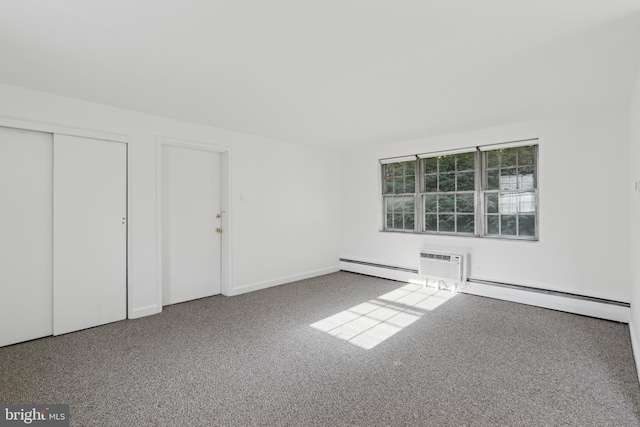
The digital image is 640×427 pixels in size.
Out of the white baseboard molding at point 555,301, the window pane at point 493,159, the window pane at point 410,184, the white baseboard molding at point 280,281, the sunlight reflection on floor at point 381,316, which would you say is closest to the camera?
the sunlight reflection on floor at point 381,316

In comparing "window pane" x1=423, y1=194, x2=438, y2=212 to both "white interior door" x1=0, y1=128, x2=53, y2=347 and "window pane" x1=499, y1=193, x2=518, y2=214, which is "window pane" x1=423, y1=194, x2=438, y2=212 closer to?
"window pane" x1=499, y1=193, x2=518, y2=214

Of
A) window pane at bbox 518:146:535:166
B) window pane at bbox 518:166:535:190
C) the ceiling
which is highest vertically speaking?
the ceiling

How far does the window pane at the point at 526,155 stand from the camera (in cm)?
418

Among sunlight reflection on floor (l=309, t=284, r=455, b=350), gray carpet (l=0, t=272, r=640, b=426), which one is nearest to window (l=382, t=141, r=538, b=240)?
sunlight reflection on floor (l=309, t=284, r=455, b=350)

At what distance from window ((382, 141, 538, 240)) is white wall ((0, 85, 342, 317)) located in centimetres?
128

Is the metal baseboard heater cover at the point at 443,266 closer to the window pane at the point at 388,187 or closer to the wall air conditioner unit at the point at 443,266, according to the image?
the wall air conditioner unit at the point at 443,266

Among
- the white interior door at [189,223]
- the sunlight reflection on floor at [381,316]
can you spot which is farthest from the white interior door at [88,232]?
the sunlight reflection on floor at [381,316]

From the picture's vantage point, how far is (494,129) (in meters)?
4.38

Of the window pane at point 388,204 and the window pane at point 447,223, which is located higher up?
the window pane at point 388,204

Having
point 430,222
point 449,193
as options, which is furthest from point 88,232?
point 449,193

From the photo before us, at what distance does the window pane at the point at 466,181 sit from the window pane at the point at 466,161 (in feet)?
0.28

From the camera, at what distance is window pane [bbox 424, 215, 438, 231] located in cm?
517

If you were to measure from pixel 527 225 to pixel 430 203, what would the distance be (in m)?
1.43

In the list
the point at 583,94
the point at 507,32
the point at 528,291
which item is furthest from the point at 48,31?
the point at 528,291
